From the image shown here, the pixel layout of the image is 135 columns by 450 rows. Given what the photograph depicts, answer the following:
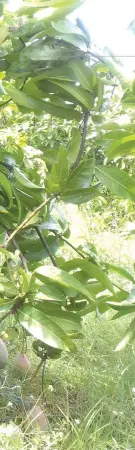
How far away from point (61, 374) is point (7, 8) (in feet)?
4.52

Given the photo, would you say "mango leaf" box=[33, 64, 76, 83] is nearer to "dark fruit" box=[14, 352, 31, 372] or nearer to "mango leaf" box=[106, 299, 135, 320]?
"mango leaf" box=[106, 299, 135, 320]

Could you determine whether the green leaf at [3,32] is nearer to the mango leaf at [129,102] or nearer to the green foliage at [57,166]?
the green foliage at [57,166]

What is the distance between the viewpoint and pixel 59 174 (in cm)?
65

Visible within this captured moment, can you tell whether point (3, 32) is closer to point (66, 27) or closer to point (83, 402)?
point (66, 27)

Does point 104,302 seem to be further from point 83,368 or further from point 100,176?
point 83,368

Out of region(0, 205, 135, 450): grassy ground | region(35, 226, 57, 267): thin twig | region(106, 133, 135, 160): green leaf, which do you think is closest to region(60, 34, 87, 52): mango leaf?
region(106, 133, 135, 160): green leaf

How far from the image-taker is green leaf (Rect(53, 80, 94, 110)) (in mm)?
654

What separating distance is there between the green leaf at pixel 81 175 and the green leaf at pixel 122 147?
0.03m

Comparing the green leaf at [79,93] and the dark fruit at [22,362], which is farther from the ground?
the green leaf at [79,93]

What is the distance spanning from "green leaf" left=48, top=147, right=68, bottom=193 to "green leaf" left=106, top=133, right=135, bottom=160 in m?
0.05

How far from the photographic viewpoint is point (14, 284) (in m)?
0.63

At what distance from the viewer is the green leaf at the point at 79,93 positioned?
0.65 m

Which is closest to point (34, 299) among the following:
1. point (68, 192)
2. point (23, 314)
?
point (23, 314)

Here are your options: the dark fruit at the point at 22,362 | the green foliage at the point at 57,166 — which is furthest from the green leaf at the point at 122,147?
the dark fruit at the point at 22,362
